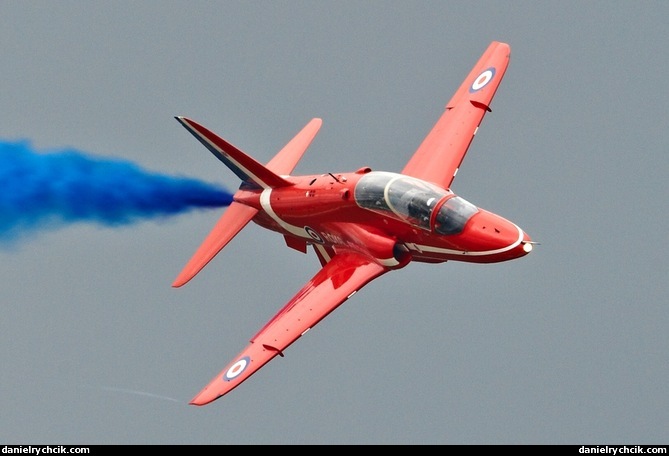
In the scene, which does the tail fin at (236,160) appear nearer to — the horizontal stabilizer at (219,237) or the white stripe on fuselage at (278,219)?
the white stripe on fuselage at (278,219)

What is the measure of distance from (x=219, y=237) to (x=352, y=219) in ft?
13.0

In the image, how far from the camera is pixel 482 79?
1710 inches

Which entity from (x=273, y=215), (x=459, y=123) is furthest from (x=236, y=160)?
(x=459, y=123)

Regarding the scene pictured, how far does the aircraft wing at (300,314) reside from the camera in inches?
1452

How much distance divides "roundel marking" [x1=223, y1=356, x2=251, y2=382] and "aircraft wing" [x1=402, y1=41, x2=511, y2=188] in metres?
7.22

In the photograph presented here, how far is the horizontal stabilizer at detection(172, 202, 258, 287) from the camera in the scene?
40375 mm

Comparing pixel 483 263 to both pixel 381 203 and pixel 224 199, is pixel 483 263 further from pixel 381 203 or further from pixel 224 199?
pixel 224 199

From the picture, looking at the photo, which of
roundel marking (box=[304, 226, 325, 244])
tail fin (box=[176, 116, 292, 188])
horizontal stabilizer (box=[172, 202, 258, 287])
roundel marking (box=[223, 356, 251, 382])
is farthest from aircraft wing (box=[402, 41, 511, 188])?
roundel marking (box=[223, 356, 251, 382])

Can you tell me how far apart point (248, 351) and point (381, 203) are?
497 cm

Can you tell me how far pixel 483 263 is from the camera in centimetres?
3781

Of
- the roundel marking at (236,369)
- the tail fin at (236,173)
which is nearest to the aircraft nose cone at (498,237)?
the tail fin at (236,173)

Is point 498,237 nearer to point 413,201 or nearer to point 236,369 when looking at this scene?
point 413,201

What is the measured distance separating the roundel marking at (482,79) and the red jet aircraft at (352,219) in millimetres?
40

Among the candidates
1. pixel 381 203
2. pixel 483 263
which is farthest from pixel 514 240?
pixel 381 203
